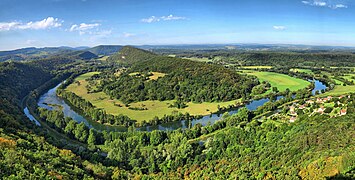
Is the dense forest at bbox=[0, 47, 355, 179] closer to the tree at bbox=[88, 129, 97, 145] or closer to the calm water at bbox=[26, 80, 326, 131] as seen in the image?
the tree at bbox=[88, 129, 97, 145]

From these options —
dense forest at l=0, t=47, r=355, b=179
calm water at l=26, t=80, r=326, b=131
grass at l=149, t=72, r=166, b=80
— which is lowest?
calm water at l=26, t=80, r=326, b=131

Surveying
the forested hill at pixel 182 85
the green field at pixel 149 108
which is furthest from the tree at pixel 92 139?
the forested hill at pixel 182 85

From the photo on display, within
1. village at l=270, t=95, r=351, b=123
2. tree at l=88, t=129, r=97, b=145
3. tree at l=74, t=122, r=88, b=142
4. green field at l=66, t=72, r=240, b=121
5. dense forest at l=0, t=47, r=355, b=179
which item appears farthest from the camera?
green field at l=66, t=72, r=240, b=121

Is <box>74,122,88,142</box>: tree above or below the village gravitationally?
below

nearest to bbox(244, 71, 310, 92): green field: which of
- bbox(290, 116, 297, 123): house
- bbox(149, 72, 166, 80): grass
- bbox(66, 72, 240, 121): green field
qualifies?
bbox(66, 72, 240, 121): green field

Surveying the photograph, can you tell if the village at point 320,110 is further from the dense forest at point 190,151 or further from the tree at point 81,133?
the tree at point 81,133

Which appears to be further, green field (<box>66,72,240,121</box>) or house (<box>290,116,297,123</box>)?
green field (<box>66,72,240,121</box>)

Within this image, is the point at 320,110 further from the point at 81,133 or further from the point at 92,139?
the point at 81,133

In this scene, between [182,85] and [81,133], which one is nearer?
[81,133]

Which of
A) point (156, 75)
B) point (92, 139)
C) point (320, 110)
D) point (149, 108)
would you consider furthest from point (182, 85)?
point (320, 110)

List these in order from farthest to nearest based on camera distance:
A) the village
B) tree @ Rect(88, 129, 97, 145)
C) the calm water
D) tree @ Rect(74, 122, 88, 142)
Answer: the calm water, tree @ Rect(74, 122, 88, 142), tree @ Rect(88, 129, 97, 145), the village
